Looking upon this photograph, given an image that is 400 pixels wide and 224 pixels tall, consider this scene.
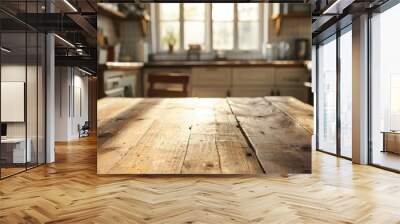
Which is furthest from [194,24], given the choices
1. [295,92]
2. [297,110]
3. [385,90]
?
[385,90]

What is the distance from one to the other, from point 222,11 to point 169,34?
0.70 metres

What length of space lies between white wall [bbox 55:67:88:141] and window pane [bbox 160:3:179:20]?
1586 mm

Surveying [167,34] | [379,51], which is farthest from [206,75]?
[379,51]

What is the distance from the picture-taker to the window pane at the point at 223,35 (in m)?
5.97

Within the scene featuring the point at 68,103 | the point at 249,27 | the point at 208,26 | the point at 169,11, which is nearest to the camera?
the point at 169,11

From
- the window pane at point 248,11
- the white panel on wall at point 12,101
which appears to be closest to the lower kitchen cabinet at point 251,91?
the window pane at point 248,11

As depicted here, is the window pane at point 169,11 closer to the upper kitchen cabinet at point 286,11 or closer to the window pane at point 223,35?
the window pane at point 223,35

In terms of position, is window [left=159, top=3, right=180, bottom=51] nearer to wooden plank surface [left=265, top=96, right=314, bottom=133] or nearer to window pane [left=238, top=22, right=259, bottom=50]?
window pane [left=238, top=22, right=259, bottom=50]

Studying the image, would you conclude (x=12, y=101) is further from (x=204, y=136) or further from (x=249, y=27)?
(x=249, y=27)

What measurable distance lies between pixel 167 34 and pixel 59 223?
121 inches

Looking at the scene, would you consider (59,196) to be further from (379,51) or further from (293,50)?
(379,51)

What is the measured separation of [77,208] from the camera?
13.5 feet

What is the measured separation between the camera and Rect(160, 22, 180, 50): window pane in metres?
5.91

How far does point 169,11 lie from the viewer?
229 inches
